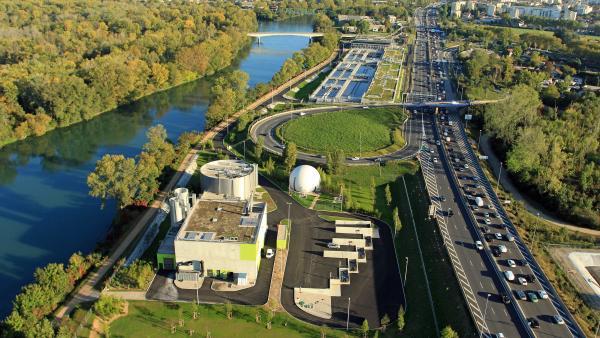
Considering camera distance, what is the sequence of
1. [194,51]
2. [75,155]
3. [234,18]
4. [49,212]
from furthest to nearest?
[234,18] < [194,51] < [75,155] < [49,212]

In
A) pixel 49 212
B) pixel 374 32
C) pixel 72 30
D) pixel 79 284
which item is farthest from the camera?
pixel 374 32

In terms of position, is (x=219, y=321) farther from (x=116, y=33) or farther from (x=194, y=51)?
(x=116, y=33)

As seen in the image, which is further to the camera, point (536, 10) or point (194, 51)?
point (536, 10)

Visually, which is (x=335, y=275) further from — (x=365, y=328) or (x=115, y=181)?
(x=115, y=181)

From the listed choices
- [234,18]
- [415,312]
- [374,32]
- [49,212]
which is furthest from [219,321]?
[374,32]

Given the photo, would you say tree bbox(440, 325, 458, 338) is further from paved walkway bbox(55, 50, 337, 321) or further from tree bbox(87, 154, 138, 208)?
tree bbox(87, 154, 138, 208)

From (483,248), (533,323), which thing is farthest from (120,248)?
(533,323)
